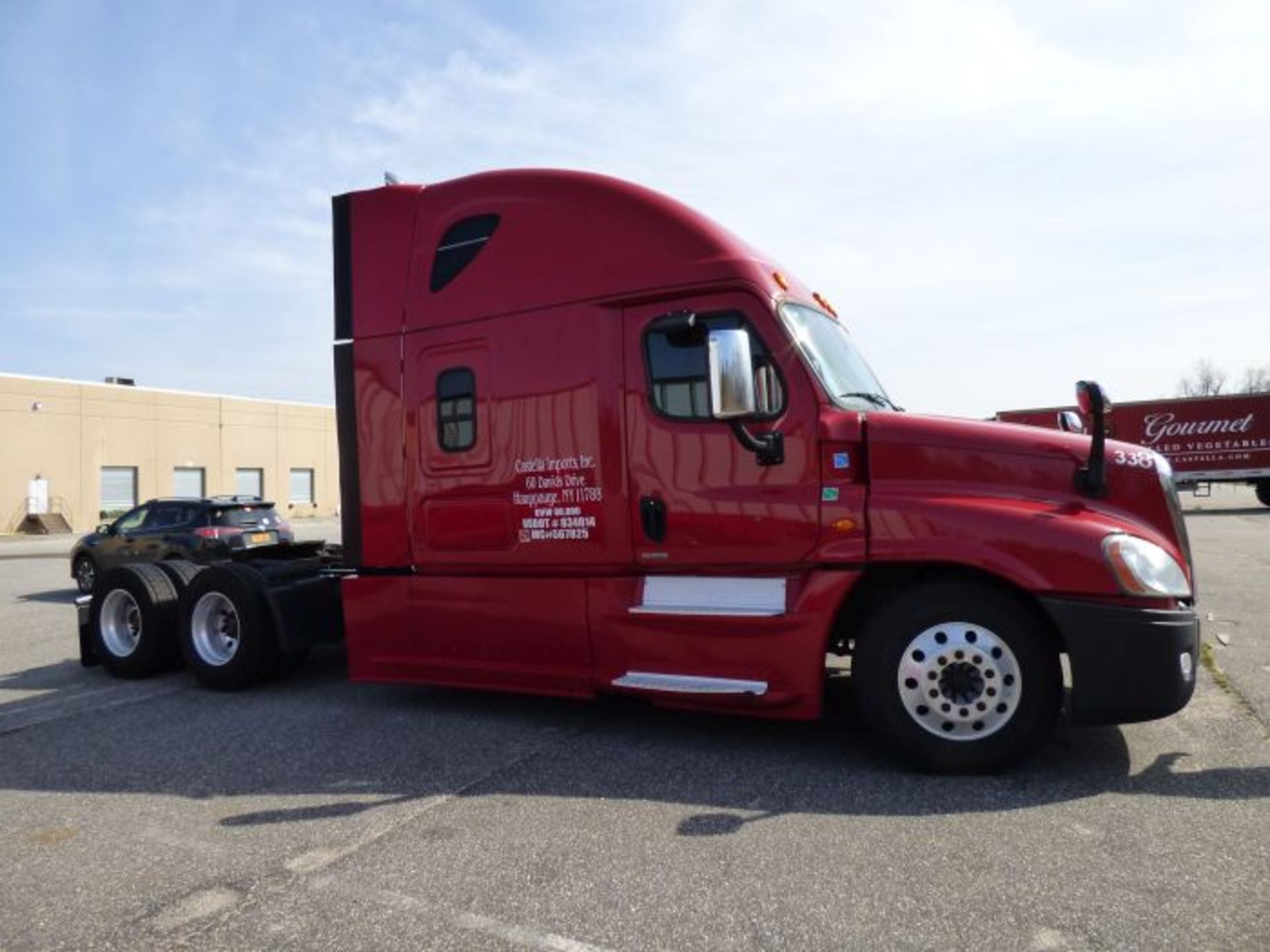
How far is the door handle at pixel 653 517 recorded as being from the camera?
5105mm

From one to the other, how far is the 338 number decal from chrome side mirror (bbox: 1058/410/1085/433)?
1.46 m

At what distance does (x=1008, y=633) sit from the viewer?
4359mm

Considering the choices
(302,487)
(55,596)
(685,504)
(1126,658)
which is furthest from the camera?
(302,487)

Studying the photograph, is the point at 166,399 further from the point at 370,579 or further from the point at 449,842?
the point at 449,842

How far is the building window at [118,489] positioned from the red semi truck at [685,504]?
3778cm

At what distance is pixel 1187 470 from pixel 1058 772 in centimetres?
2797

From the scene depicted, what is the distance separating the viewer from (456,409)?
5.76 meters

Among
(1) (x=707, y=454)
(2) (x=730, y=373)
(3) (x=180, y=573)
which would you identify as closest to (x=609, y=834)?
(1) (x=707, y=454)

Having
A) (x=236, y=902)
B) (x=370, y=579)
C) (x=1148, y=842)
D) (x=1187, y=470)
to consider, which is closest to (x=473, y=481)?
(x=370, y=579)

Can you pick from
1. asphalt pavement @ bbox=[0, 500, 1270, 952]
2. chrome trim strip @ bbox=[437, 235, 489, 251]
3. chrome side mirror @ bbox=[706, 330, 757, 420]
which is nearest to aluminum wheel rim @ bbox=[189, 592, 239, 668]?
asphalt pavement @ bbox=[0, 500, 1270, 952]

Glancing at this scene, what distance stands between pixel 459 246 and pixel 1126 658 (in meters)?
4.38

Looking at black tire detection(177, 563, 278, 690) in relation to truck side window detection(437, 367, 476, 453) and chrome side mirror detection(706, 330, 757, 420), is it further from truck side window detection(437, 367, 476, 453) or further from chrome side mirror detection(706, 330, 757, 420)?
chrome side mirror detection(706, 330, 757, 420)

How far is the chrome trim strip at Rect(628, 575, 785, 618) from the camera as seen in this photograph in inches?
190

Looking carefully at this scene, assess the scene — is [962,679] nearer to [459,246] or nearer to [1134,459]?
[1134,459]
